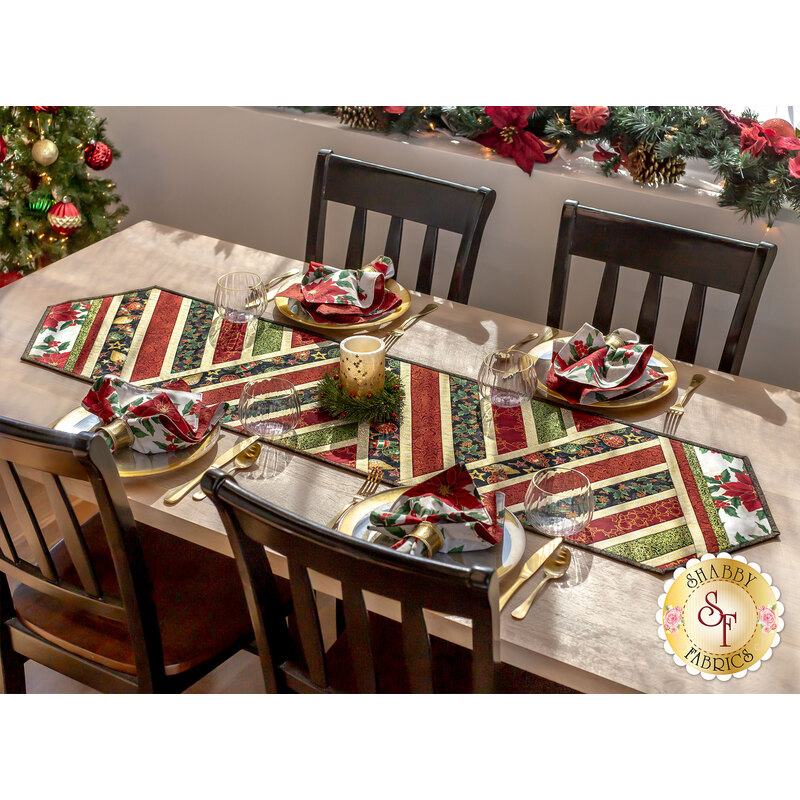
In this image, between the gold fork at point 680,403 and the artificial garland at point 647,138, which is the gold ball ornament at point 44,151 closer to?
the artificial garland at point 647,138

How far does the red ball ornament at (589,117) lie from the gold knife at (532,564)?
1.31 m

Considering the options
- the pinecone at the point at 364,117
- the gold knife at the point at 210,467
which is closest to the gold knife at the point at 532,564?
the gold knife at the point at 210,467

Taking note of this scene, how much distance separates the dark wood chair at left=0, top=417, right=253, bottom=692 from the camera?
1188 millimetres

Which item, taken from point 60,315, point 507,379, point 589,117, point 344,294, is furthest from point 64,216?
point 507,379

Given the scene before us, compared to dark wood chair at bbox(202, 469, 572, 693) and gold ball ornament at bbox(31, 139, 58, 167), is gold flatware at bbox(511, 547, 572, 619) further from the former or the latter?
gold ball ornament at bbox(31, 139, 58, 167)

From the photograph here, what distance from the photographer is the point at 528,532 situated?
1.25 metres

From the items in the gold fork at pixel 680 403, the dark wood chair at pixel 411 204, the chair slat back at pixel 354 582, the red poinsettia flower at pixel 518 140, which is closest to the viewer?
the chair slat back at pixel 354 582

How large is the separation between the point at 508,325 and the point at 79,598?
1.00 metres

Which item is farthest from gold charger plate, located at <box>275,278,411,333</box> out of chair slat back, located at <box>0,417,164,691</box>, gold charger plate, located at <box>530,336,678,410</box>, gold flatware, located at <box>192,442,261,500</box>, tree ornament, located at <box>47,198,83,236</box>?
tree ornament, located at <box>47,198,83,236</box>

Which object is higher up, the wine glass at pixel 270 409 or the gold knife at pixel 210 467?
the wine glass at pixel 270 409

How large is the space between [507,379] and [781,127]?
0.96 meters

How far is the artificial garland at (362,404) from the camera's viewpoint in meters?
1.48

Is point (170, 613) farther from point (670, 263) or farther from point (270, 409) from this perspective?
point (670, 263)
